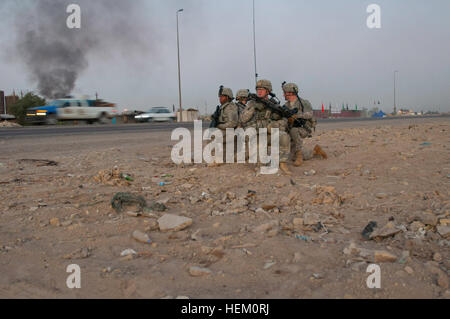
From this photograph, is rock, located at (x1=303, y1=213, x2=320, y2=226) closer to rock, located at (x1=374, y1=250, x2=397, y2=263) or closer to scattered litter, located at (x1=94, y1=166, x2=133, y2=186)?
rock, located at (x1=374, y1=250, x2=397, y2=263)

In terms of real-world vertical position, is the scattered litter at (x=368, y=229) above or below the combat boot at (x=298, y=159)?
below

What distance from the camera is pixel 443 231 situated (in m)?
2.58

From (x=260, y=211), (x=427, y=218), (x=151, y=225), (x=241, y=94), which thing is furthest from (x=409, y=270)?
(x=241, y=94)

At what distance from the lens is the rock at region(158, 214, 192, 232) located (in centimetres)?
283

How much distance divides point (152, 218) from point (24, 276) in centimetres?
114

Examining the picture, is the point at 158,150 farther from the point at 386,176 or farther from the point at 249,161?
the point at 386,176

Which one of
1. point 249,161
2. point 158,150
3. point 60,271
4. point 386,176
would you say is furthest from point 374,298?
point 158,150

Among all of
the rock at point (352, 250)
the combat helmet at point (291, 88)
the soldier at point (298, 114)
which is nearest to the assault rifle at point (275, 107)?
the soldier at point (298, 114)

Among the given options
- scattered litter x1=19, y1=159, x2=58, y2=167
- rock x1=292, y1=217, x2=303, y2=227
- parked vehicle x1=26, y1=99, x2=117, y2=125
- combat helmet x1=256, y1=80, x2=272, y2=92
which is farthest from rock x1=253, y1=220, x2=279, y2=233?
parked vehicle x1=26, y1=99, x2=117, y2=125

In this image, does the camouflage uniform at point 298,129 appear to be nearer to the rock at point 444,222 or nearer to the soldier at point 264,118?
the soldier at point 264,118

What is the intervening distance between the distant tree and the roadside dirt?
123 feet

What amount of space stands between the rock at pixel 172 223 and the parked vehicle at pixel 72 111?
1894 centimetres

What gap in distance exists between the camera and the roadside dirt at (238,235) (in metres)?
1.98

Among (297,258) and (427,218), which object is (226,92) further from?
(297,258)
